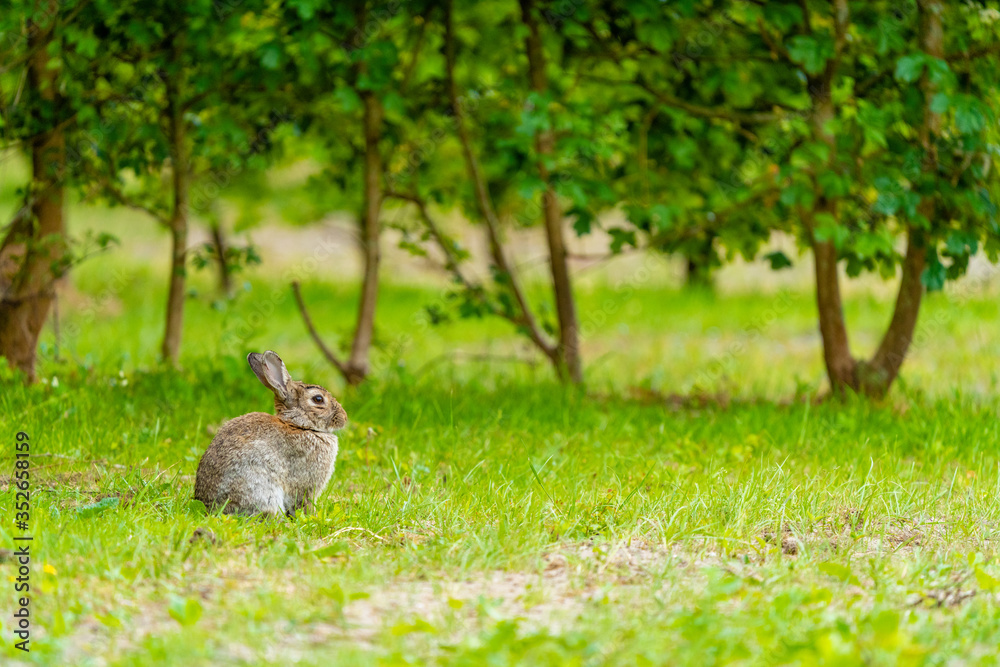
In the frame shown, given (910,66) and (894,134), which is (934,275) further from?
(910,66)

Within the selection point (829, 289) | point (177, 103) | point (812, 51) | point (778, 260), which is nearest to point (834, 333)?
point (829, 289)

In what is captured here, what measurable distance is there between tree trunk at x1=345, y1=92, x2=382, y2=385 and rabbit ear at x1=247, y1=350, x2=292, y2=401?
3141 mm

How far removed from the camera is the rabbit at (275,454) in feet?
15.0

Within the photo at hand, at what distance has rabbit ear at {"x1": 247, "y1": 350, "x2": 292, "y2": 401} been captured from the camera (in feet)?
15.8

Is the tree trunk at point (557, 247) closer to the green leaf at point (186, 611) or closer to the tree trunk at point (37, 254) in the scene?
the tree trunk at point (37, 254)

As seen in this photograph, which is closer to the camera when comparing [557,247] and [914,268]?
[914,268]

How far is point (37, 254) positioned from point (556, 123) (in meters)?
3.46

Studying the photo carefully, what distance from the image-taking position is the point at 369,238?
8109mm

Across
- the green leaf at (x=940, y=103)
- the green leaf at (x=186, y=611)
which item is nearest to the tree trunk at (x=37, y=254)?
the green leaf at (x=186, y=611)

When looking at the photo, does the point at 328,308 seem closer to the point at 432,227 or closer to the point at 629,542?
the point at 432,227

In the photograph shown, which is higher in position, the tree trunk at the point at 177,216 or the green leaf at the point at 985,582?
the tree trunk at the point at 177,216

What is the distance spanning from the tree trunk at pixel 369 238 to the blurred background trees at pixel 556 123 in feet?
0.07

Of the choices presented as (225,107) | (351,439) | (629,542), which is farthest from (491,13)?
(629,542)

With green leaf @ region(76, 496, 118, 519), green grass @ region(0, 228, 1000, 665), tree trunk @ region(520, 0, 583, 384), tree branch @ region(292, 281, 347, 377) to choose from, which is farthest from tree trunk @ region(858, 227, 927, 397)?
green leaf @ region(76, 496, 118, 519)
